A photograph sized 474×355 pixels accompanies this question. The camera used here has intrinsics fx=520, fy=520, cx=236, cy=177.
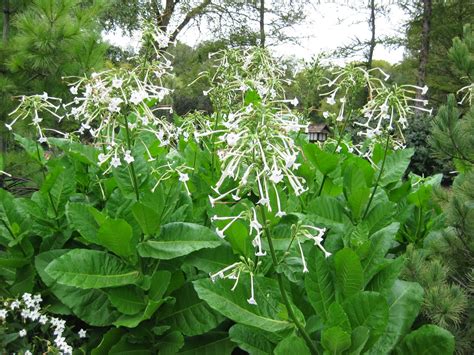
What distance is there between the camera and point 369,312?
1.90 metres

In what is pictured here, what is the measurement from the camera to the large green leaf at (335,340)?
176 cm

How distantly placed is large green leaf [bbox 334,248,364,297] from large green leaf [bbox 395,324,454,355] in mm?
282

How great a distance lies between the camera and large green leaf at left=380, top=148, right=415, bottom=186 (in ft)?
9.65

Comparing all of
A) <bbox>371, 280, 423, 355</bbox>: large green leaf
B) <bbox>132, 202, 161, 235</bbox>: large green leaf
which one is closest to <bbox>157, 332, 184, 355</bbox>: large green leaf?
<bbox>132, 202, 161, 235</bbox>: large green leaf

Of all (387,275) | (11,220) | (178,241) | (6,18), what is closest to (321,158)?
(387,275)

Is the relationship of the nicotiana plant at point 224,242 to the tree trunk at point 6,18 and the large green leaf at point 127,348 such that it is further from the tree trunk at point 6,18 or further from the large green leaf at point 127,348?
the tree trunk at point 6,18

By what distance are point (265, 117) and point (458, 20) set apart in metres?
25.0

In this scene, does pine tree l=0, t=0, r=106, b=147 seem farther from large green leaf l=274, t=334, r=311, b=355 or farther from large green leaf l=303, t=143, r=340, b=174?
large green leaf l=274, t=334, r=311, b=355

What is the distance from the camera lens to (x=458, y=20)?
23516mm

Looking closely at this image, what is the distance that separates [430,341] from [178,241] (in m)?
1.10

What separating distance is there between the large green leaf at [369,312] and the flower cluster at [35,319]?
1.31 metres

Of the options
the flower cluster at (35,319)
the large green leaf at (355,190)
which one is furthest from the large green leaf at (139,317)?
the large green leaf at (355,190)

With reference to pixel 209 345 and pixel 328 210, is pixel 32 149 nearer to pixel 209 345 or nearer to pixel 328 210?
pixel 209 345

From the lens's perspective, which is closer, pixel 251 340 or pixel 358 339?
pixel 358 339
